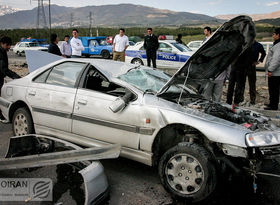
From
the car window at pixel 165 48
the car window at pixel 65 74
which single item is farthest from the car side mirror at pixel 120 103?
the car window at pixel 165 48

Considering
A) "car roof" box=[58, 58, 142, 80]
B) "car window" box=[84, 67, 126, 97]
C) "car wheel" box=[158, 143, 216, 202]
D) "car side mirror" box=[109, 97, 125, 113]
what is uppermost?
"car roof" box=[58, 58, 142, 80]

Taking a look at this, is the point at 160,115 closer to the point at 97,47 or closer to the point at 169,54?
the point at 169,54

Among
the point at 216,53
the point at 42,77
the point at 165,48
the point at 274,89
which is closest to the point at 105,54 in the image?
the point at 165,48

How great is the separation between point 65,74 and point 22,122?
1.06m

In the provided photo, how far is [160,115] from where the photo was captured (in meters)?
2.99

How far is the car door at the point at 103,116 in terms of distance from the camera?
3.15 meters

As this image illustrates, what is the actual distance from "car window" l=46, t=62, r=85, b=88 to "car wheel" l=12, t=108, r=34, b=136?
24.2 inches

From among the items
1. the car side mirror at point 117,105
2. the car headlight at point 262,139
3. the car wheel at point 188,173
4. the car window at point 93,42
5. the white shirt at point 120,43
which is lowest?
the car wheel at point 188,173

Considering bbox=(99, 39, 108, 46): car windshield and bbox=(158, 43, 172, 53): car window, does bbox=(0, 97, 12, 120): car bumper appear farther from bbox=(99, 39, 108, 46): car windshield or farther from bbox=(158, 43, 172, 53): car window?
bbox=(99, 39, 108, 46): car windshield

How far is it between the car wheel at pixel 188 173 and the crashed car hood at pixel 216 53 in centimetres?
84

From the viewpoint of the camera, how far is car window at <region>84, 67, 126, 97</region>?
354cm

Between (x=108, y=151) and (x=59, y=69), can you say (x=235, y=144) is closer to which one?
(x=108, y=151)

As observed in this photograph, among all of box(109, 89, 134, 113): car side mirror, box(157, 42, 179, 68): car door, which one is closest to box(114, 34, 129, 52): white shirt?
box(157, 42, 179, 68): car door

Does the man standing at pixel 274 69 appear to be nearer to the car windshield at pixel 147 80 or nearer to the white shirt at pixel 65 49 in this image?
the car windshield at pixel 147 80
